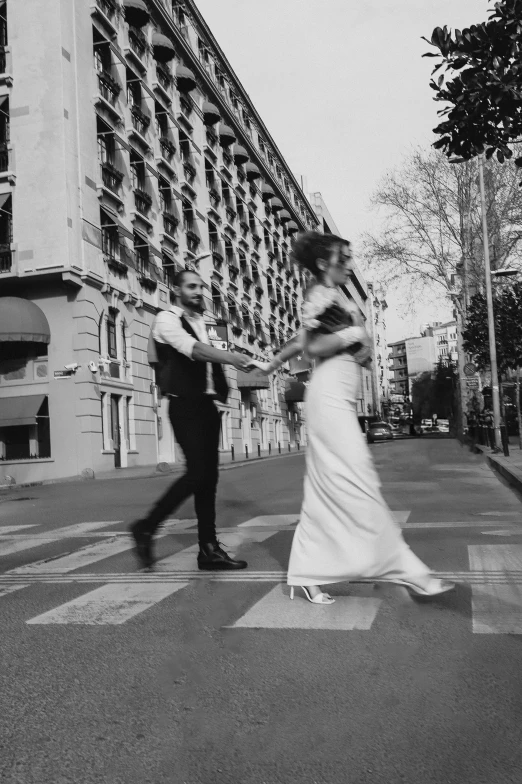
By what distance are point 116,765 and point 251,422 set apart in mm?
44508

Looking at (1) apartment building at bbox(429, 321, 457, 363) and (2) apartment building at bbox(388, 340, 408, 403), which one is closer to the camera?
(1) apartment building at bbox(429, 321, 457, 363)

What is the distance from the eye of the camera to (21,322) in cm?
2434

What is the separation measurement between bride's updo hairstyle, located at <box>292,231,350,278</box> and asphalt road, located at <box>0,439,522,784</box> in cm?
184

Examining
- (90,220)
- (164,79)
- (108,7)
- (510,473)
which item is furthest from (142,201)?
(510,473)

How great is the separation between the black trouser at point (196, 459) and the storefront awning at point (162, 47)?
31.9 m

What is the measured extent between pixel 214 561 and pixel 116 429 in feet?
75.4

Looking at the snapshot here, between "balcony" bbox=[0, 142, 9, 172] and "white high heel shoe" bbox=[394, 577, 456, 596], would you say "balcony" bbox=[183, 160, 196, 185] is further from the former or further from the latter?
"white high heel shoe" bbox=[394, 577, 456, 596]

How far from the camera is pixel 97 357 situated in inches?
1029

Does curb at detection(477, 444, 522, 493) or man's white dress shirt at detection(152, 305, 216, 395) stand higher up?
man's white dress shirt at detection(152, 305, 216, 395)

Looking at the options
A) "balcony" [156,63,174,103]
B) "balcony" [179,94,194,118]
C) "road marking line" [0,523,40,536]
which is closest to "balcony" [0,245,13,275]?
"balcony" [156,63,174,103]

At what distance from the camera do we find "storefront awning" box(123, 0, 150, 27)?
30.5 m

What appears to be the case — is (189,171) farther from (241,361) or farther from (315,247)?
(315,247)

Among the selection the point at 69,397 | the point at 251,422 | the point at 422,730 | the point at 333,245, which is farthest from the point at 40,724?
the point at 251,422

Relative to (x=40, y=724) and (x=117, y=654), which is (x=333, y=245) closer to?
(x=117, y=654)
